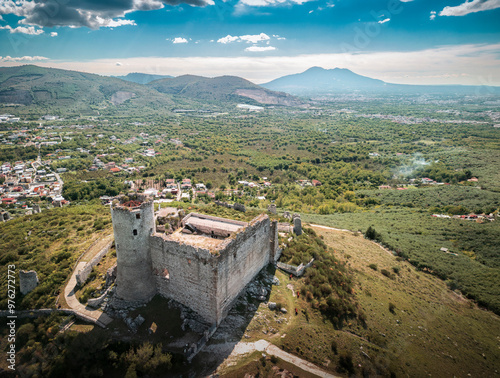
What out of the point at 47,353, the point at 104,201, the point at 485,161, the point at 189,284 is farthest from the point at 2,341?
the point at 485,161

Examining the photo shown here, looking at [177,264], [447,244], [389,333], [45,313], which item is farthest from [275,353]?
[447,244]

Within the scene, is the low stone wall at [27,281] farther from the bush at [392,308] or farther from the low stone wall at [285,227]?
the bush at [392,308]

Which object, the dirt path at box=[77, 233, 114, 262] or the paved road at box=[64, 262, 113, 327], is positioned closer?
the paved road at box=[64, 262, 113, 327]

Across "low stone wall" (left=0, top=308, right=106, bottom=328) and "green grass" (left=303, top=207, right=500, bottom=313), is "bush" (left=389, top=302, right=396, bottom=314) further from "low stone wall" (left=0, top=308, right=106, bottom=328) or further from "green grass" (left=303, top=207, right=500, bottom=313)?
"low stone wall" (left=0, top=308, right=106, bottom=328)

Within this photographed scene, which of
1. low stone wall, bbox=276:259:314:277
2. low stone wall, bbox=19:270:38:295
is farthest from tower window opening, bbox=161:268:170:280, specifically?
low stone wall, bbox=19:270:38:295

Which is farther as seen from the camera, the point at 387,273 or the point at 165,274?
the point at 387,273

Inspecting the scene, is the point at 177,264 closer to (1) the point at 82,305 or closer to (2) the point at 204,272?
(2) the point at 204,272

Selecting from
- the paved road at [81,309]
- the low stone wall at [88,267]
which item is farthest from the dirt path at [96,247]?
the paved road at [81,309]
